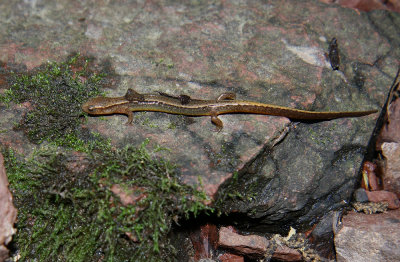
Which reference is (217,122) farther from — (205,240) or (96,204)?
(96,204)

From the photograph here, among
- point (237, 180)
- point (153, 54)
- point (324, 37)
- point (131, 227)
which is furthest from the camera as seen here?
point (324, 37)

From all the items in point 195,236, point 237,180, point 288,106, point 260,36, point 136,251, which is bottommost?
point 195,236

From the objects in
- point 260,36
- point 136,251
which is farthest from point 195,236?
point 260,36

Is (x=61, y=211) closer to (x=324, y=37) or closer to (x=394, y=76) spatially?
(x=324, y=37)

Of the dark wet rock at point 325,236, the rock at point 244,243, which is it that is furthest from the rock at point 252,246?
the dark wet rock at point 325,236

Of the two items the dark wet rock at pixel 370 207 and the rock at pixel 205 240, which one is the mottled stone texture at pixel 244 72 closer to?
the dark wet rock at pixel 370 207

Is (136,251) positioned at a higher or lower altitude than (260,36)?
lower

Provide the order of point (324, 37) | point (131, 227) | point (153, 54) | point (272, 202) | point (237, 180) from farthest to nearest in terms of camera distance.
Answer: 1. point (324, 37)
2. point (153, 54)
3. point (272, 202)
4. point (237, 180)
5. point (131, 227)

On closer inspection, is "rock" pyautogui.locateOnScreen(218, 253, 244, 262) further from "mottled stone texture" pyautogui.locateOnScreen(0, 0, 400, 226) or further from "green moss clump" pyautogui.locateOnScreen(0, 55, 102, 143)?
Result: "green moss clump" pyautogui.locateOnScreen(0, 55, 102, 143)
